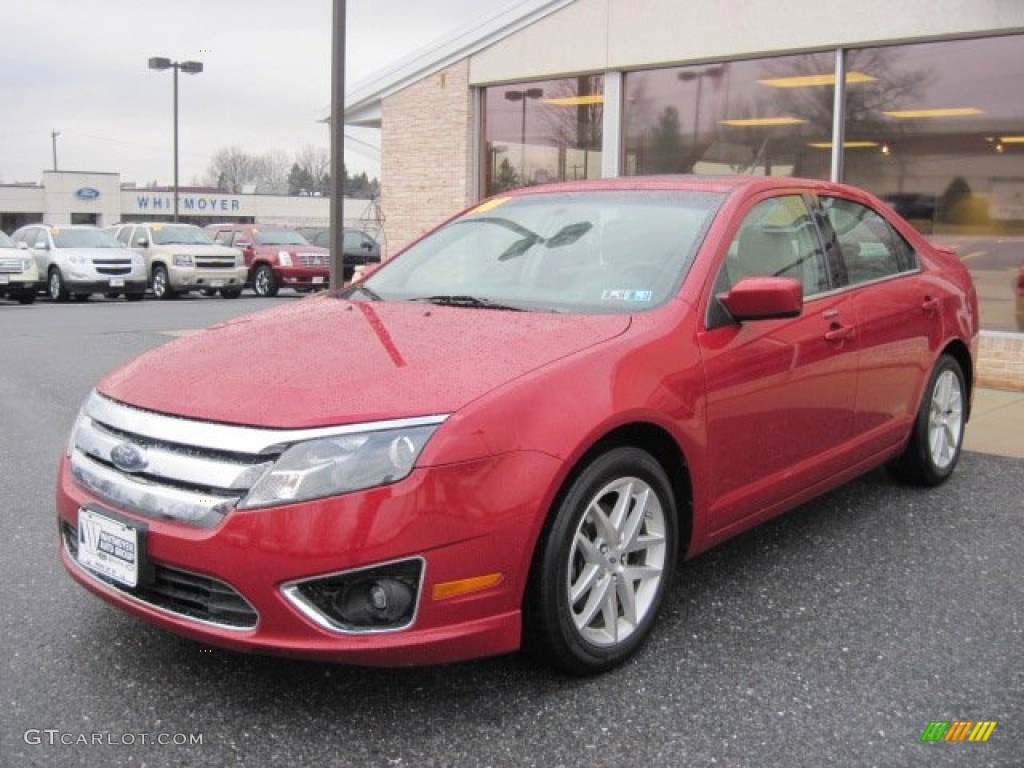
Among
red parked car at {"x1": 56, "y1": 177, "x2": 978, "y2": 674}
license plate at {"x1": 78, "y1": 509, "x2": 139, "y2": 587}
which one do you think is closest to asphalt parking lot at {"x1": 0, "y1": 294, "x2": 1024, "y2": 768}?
red parked car at {"x1": 56, "y1": 177, "x2": 978, "y2": 674}

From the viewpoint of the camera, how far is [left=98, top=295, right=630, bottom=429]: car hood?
2.75 meters

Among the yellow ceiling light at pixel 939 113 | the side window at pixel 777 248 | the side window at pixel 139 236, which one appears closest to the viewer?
the side window at pixel 777 248

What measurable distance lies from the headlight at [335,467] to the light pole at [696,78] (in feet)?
27.7

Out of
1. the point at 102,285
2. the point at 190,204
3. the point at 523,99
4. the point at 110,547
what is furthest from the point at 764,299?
the point at 190,204

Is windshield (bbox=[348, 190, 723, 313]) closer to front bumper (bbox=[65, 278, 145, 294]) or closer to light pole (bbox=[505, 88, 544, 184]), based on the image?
light pole (bbox=[505, 88, 544, 184])

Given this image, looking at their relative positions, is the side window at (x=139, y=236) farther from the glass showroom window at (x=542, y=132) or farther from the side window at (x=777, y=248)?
the side window at (x=777, y=248)

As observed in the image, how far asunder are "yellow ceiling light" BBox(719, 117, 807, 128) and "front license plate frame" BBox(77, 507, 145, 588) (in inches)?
330

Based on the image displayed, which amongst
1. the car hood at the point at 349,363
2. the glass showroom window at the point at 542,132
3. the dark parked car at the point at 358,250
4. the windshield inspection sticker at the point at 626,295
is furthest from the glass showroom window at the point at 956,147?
the dark parked car at the point at 358,250

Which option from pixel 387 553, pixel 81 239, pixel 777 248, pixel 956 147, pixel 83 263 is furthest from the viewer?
pixel 81 239

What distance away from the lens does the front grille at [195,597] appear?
8.84ft

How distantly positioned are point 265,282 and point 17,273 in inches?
202

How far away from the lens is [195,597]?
9.07ft

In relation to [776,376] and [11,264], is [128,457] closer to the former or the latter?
[776,376]

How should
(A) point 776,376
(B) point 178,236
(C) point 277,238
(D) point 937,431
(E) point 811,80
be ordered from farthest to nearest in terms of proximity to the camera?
(C) point 277,238
(B) point 178,236
(E) point 811,80
(D) point 937,431
(A) point 776,376
